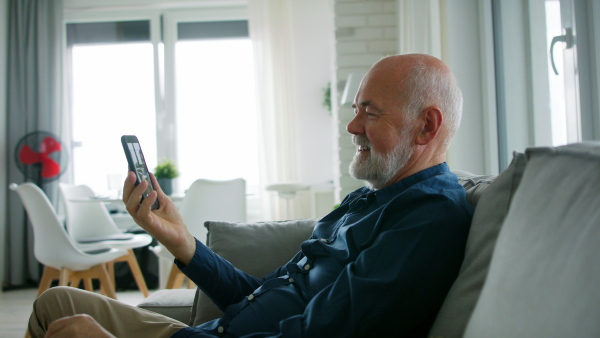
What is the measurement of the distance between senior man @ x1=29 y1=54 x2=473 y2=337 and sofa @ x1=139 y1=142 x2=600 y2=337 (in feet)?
0.24

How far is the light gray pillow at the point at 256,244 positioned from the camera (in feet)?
4.98

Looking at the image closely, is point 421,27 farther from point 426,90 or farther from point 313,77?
point 313,77

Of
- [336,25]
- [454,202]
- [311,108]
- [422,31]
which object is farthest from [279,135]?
[454,202]

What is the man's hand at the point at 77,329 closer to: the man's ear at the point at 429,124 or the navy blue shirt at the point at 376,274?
the navy blue shirt at the point at 376,274

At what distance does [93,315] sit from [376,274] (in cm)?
66

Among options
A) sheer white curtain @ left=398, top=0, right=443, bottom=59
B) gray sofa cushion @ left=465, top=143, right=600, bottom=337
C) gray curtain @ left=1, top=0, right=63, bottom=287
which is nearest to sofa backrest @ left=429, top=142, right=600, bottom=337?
gray sofa cushion @ left=465, top=143, right=600, bottom=337

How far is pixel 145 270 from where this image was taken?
14.6ft

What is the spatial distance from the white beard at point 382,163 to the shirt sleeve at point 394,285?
0.27m

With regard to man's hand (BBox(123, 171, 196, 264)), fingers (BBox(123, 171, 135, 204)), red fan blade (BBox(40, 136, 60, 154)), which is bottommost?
man's hand (BBox(123, 171, 196, 264))

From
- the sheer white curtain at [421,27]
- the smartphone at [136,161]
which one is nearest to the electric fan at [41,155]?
the sheer white curtain at [421,27]

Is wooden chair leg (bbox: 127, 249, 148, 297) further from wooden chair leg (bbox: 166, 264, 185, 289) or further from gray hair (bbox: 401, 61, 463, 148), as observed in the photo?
gray hair (bbox: 401, 61, 463, 148)

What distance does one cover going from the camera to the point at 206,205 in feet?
10.0

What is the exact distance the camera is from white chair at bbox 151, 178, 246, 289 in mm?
3035

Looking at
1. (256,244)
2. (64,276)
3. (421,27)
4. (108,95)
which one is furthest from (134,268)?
(421,27)
